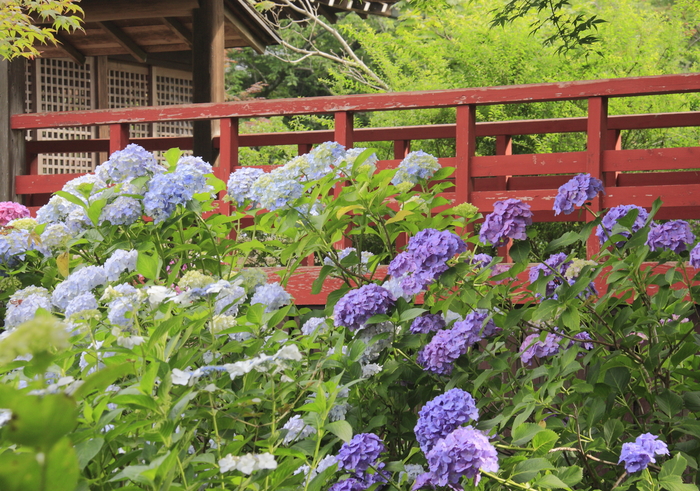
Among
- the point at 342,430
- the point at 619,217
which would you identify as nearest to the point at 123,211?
the point at 342,430

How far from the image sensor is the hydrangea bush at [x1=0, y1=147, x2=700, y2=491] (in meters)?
1.58

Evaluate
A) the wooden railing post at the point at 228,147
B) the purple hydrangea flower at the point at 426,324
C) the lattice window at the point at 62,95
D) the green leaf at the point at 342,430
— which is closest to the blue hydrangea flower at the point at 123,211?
the purple hydrangea flower at the point at 426,324

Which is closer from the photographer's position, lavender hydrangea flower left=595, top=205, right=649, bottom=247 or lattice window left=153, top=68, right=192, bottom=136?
lavender hydrangea flower left=595, top=205, right=649, bottom=247

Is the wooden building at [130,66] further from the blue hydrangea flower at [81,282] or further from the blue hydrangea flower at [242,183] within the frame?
the blue hydrangea flower at [81,282]

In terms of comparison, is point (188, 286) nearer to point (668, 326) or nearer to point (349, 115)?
point (668, 326)

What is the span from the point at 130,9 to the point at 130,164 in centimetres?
491

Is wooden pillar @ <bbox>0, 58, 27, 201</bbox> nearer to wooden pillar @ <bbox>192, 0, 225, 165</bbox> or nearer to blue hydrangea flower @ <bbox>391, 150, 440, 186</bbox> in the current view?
wooden pillar @ <bbox>192, 0, 225, 165</bbox>

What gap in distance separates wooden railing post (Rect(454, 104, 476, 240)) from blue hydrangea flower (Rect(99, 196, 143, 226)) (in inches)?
97.3

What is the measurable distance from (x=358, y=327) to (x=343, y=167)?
24.7 inches

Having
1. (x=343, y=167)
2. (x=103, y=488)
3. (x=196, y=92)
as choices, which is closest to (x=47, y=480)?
(x=103, y=488)

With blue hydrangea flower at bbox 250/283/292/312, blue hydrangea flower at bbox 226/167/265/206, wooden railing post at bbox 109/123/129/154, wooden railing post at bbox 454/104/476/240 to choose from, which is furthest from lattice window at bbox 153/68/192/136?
blue hydrangea flower at bbox 250/283/292/312

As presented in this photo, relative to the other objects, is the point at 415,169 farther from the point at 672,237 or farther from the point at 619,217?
the point at 672,237

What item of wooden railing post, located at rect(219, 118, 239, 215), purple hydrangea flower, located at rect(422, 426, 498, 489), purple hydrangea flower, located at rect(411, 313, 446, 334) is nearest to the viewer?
purple hydrangea flower, located at rect(422, 426, 498, 489)

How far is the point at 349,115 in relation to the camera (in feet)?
15.7
